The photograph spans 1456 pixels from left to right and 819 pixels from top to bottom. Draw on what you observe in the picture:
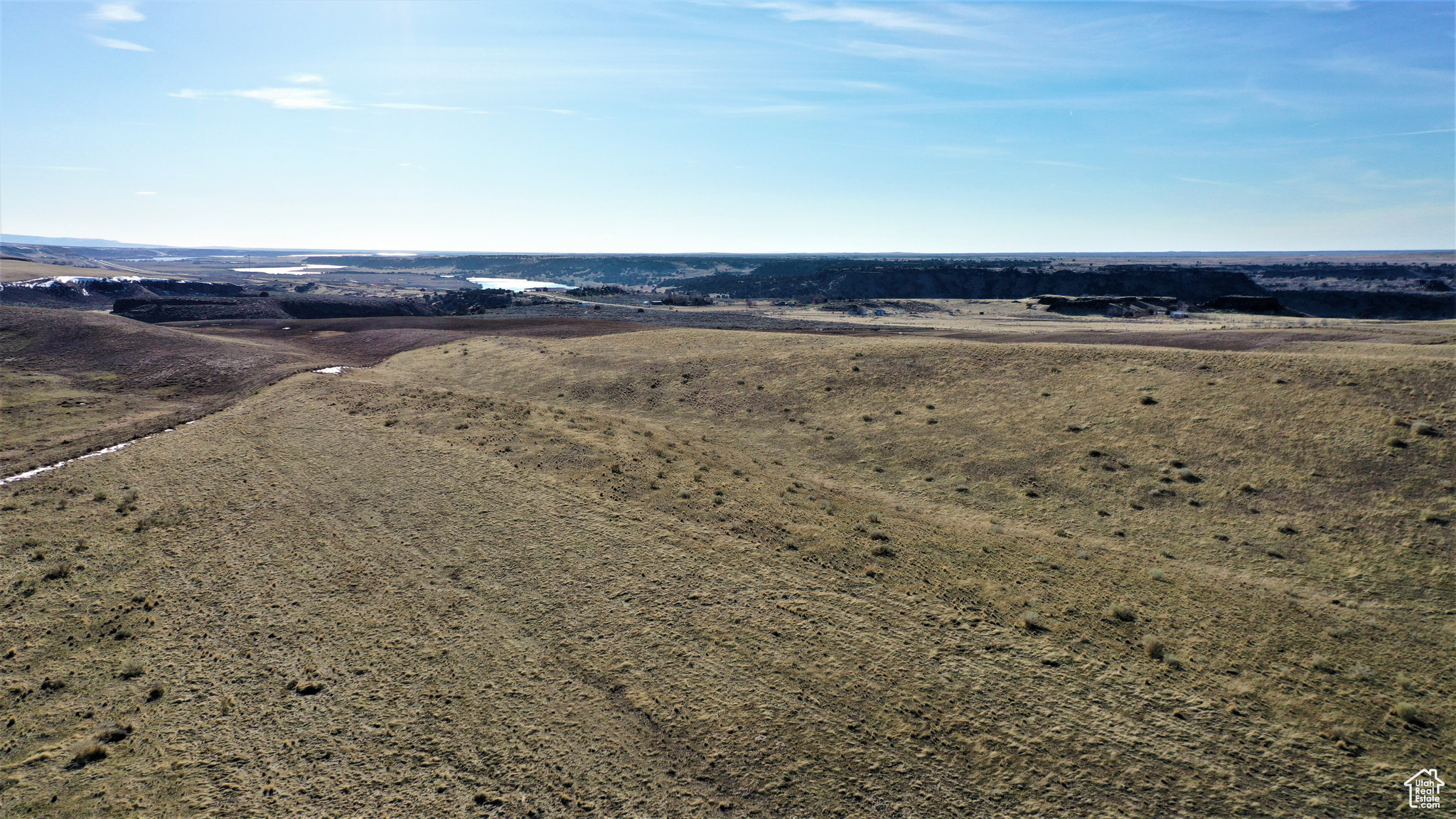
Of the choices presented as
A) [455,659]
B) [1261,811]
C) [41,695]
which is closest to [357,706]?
[455,659]

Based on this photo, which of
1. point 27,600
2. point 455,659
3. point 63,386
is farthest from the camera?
point 63,386

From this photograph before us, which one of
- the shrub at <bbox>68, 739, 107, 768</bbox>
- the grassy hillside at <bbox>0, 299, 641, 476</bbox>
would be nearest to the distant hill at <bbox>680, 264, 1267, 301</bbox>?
the grassy hillside at <bbox>0, 299, 641, 476</bbox>

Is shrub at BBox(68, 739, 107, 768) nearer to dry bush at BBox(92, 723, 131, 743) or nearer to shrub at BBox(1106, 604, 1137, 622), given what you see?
dry bush at BBox(92, 723, 131, 743)

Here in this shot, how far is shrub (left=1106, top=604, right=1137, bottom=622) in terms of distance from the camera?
1784 centimetres

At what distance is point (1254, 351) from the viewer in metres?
41.2

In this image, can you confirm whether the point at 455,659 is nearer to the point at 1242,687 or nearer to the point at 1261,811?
the point at 1261,811

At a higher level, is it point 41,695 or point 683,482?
point 683,482

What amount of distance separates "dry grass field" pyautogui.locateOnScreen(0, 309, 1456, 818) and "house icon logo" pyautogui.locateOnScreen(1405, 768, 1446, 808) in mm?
291

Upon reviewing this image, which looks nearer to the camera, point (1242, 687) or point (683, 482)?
point (1242, 687)

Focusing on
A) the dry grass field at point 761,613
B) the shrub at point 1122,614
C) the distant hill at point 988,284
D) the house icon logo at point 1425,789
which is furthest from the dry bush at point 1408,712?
the distant hill at point 988,284

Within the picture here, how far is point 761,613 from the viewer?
58.2 feet

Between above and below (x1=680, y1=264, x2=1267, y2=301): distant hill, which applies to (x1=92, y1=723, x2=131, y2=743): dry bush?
below

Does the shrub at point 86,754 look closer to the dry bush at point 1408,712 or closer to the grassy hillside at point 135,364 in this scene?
the grassy hillside at point 135,364

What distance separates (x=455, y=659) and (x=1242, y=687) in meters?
18.4
